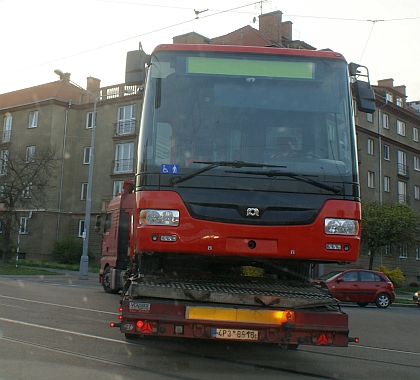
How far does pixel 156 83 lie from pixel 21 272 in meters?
24.8

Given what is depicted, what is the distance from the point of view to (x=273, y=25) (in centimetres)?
4666

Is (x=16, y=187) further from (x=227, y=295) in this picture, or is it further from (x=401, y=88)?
(x=401, y=88)

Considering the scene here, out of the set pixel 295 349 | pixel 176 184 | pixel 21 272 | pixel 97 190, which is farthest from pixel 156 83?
pixel 97 190

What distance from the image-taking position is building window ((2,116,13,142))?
50406 mm

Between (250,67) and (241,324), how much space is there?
2955mm

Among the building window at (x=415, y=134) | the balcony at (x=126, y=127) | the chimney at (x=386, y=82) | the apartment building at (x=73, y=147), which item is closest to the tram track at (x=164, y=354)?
the apartment building at (x=73, y=147)

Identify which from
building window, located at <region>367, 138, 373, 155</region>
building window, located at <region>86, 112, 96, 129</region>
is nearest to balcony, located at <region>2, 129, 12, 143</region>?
building window, located at <region>86, 112, 96, 129</region>

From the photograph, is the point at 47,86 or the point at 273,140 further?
the point at 47,86

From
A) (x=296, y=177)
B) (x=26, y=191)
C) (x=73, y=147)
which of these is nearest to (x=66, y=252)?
(x=73, y=147)

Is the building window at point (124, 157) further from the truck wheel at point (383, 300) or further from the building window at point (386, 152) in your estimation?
the truck wheel at point (383, 300)

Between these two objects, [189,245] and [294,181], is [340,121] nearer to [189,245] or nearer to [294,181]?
[294,181]

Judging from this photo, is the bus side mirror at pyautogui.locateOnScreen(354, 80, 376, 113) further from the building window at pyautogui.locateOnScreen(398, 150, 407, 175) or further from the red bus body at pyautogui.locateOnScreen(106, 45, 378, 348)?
the building window at pyautogui.locateOnScreen(398, 150, 407, 175)

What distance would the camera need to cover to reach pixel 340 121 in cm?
685

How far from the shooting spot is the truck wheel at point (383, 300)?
21.2m
